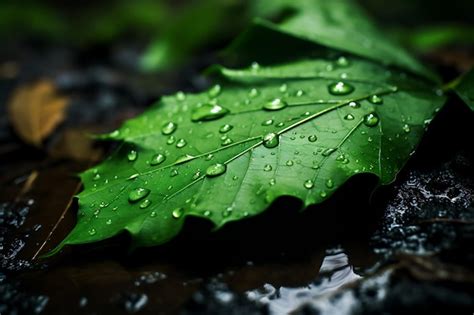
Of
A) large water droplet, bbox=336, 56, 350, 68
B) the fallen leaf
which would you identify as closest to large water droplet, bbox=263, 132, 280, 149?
large water droplet, bbox=336, 56, 350, 68

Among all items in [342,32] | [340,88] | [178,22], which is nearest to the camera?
[340,88]

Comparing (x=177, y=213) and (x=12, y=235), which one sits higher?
(x=177, y=213)

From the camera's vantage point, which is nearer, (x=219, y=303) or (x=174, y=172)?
(x=219, y=303)

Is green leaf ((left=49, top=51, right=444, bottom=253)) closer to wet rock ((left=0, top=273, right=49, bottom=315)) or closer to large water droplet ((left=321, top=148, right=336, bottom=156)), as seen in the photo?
large water droplet ((left=321, top=148, right=336, bottom=156))

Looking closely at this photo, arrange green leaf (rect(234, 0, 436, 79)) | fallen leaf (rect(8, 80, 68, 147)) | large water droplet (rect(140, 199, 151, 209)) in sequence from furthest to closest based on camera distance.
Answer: fallen leaf (rect(8, 80, 68, 147)) → green leaf (rect(234, 0, 436, 79)) → large water droplet (rect(140, 199, 151, 209))

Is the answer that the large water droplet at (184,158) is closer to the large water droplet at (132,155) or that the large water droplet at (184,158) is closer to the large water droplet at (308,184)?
the large water droplet at (132,155)

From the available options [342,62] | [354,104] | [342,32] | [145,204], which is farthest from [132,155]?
[342,32]

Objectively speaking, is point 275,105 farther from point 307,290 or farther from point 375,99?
point 307,290
